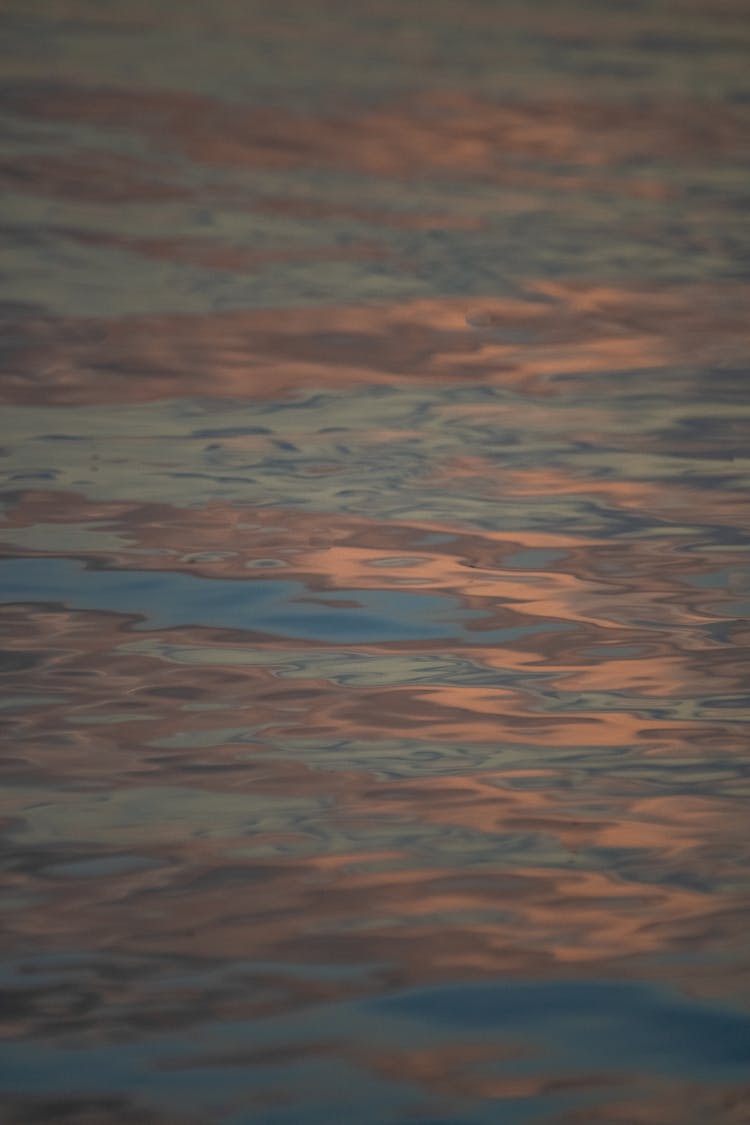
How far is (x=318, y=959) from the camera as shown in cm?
66

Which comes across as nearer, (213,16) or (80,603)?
(80,603)

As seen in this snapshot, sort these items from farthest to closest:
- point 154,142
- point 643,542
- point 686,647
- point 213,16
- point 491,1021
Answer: point 213,16
point 154,142
point 643,542
point 686,647
point 491,1021

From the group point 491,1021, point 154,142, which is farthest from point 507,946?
point 154,142

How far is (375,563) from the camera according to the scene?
121 centimetres

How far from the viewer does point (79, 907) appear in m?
0.70

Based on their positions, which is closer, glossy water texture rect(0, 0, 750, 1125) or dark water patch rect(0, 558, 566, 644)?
glossy water texture rect(0, 0, 750, 1125)

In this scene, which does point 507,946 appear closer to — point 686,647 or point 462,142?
point 686,647

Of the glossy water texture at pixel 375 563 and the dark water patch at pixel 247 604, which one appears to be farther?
the dark water patch at pixel 247 604

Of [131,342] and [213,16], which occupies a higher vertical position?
[213,16]

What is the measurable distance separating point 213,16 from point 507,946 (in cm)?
191

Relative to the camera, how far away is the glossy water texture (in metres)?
0.62

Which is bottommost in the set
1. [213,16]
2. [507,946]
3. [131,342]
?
[507,946]

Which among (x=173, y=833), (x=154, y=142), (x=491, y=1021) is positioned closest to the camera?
(x=491, y=1021)

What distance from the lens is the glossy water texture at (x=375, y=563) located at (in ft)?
2.03
